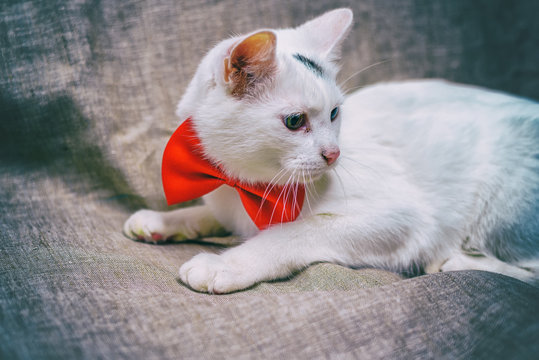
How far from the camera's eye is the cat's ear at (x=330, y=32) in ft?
3.61

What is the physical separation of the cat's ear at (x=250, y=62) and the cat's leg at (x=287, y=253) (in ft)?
1.21

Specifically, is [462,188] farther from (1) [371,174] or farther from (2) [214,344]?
(2) [214,344]

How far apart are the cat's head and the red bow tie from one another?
40 mm

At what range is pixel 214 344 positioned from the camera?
72 centimetres

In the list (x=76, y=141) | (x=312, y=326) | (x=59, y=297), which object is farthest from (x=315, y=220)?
(x=76, y=141)

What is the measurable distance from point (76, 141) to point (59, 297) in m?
0.67

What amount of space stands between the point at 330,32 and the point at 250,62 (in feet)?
1.13

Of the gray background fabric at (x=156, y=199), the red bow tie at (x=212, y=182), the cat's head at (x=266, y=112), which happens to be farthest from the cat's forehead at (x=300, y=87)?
the gray background fabric at (x=156, y=199)

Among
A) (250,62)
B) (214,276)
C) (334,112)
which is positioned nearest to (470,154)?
(334,112)

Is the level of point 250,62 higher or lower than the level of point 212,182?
higher

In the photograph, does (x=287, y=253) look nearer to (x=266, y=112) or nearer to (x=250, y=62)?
(x=266, y=112)

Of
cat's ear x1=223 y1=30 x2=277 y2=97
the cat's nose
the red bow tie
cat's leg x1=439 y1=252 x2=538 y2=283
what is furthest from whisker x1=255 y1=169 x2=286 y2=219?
cat's leg x1=439 y1=252 x2=538 y2=283

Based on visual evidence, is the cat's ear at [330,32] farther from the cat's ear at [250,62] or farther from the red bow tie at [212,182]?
the red bow tie at [212,182]

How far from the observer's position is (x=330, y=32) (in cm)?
112
